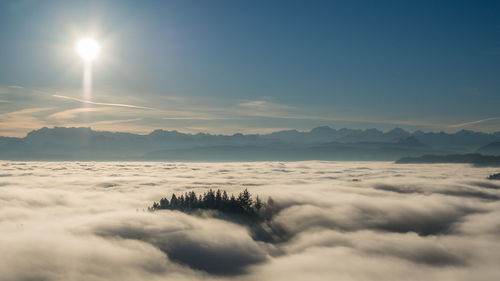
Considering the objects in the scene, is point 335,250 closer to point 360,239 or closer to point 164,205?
point 360,239

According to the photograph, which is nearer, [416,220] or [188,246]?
[188,246]

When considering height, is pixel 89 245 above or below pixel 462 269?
above

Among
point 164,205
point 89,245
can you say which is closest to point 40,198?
point 164,205

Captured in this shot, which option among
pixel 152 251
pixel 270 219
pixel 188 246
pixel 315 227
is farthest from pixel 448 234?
pixel 152 251

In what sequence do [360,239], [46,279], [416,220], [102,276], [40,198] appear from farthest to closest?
[40,198] → [416,220] → [360,239] → [102,276] → [46,279]

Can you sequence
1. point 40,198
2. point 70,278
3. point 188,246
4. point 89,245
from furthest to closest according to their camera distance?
point 40,198, point 188,246, point 89,245, point 70,278

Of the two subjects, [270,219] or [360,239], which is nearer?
[360,239]

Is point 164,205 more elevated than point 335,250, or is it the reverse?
point 164,205

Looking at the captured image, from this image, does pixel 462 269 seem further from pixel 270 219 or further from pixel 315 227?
pixel 270 219

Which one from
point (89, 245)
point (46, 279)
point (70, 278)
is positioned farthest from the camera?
Answer: point (89, 245)
